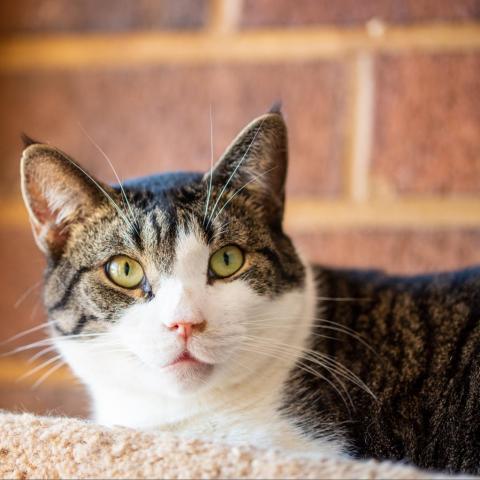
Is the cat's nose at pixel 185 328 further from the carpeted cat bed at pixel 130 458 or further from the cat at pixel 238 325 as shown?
the carpeted cat bed at pixel 130 458

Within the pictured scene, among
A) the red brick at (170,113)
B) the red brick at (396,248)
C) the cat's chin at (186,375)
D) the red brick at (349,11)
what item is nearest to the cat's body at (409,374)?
the cat's chin at (186,375)

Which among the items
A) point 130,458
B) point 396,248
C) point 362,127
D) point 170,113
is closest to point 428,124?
point 362,127

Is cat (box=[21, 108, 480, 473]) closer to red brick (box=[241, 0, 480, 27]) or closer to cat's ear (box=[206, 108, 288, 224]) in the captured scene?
cat's ear (box=[206, 108, 288, 224])

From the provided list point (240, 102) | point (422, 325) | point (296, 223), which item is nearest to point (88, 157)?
point (240, 102)

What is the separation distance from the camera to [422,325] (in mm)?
1035

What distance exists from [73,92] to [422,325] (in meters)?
1.00

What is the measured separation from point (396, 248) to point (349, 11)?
1.69 feet

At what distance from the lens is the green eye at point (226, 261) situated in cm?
98

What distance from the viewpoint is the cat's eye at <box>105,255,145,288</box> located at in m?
0.95

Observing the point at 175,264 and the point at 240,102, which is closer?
the point at 175,264

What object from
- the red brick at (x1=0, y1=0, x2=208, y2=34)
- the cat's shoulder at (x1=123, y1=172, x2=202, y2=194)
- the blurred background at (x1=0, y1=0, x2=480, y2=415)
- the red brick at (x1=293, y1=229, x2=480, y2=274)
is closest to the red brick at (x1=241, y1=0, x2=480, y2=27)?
the blurred background at (x1=0, y1=0, x2=480, y2=415)

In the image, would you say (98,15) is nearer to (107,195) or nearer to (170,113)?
(170,113)

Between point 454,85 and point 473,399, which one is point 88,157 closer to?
point 454,85

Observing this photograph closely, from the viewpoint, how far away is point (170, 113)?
1587 mm
